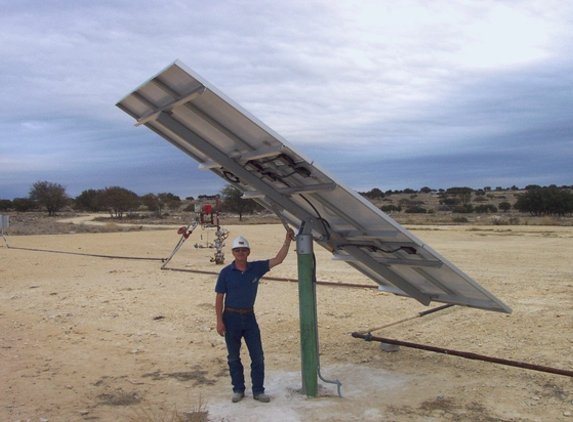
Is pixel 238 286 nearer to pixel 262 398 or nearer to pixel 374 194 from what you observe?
pixel 262 398

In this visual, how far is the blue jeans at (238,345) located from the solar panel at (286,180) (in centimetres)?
120

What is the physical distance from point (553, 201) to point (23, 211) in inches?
3048

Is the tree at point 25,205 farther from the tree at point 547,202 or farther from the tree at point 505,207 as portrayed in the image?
the tree at point 547,202

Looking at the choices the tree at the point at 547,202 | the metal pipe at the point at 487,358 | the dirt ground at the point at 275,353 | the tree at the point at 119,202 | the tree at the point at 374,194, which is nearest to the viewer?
the dirt ground at the point at 275,353

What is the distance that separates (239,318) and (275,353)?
2.19 meters

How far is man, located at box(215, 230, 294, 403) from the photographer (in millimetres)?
5531

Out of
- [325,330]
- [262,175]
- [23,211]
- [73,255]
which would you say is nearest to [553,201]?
[73,255]

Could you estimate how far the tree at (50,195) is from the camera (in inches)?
3162

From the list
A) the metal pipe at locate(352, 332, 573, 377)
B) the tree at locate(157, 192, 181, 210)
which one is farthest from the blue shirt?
the tree at locate(157, 192, 181, 210)

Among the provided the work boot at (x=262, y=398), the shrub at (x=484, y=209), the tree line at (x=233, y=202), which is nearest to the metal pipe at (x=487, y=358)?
the work boot at (x=262, y=398)

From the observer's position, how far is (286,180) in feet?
17.9

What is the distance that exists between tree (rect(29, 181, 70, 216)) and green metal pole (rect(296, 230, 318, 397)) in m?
81.6

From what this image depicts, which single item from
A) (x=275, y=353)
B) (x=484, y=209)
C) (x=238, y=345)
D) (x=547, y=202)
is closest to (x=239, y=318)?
(x=238, y=345)

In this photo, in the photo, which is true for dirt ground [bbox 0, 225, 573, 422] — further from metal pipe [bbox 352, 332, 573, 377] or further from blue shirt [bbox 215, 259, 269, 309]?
blue shirt [bbox 215, 259, 269, 309]
